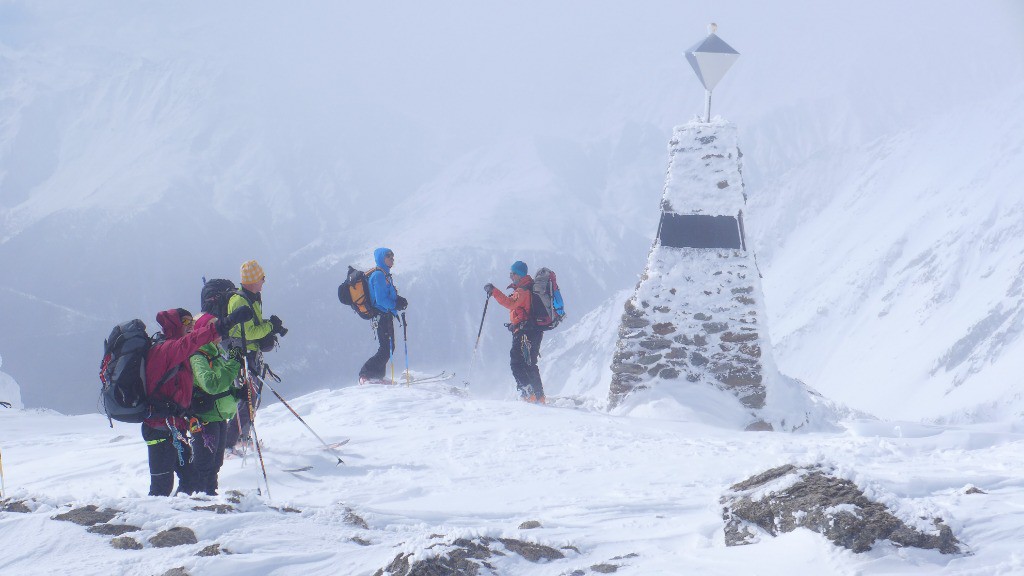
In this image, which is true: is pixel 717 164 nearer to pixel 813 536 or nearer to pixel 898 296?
pixel 813 536

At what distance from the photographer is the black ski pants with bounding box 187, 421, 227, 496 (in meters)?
4.97

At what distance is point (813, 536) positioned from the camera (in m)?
3.27

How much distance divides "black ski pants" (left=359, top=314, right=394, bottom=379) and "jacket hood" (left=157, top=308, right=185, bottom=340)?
16.7 feet

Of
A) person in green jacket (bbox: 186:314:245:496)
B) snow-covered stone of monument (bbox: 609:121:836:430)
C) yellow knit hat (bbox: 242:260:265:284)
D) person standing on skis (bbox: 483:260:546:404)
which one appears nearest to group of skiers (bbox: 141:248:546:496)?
person in green jacket (bbox: 186:314:245:496)

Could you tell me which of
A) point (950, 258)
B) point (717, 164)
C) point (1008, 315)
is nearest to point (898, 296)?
point (950, 258)

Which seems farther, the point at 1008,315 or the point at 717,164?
the point at 1008,315

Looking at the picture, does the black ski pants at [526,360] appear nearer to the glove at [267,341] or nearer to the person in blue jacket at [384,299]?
the person in blue jacket at [384,299]

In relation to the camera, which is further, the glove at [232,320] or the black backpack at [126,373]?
the glove at [232,320]

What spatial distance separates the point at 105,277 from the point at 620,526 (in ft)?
→ 298

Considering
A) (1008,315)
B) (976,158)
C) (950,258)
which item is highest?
(976,158)

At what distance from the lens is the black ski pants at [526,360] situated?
986cm

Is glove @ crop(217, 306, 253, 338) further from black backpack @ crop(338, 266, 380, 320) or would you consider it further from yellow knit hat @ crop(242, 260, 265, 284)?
black backpack @ crop(338, 266, 380, 320)

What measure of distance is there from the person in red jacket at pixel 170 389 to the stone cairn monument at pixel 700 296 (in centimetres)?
567

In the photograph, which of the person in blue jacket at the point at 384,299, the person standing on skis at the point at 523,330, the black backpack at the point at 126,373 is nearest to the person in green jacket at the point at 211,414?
the black backpack at the point at 126,373
